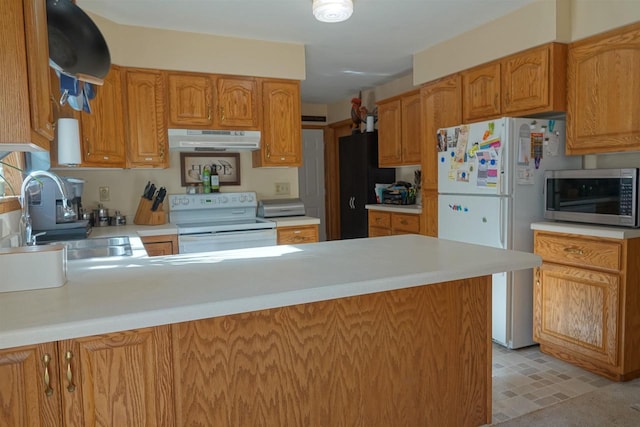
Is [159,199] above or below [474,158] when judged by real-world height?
below

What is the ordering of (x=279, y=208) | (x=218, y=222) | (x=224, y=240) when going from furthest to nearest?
1. (x=279, y=208)
2. (x=218, y=222)
3. (x=224, y=240)

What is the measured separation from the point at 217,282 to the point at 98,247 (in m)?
1.77

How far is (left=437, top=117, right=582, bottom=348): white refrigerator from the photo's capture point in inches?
115

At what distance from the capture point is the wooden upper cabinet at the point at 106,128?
10.1 ft

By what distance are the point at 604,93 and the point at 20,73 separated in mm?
3015

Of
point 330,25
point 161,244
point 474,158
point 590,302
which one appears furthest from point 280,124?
point 590,302

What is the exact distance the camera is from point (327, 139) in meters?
6.35

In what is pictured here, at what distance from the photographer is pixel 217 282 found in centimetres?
126

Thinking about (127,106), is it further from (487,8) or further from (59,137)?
(487,8)

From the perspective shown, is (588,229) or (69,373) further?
(588,229)

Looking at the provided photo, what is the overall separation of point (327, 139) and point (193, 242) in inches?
140

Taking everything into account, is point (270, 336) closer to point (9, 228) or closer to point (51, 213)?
point (9, 228)

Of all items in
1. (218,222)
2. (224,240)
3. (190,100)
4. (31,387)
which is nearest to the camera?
(31,387)

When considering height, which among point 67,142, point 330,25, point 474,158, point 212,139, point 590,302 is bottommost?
point 590,302
